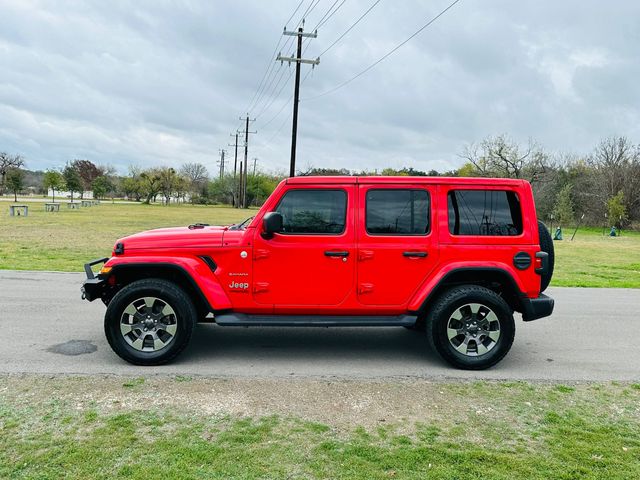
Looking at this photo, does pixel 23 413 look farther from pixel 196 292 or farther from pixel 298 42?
pixel 298 42

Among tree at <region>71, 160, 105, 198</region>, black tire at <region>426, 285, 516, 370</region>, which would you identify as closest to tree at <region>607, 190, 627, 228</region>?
black tire at <region>426, 285, 516, 370</region>

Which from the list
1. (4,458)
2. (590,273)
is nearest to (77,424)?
(4,458)

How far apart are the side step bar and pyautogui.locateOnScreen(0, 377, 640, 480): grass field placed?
0.82 m

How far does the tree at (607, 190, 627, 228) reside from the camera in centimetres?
4312

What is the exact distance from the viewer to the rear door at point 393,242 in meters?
4.85

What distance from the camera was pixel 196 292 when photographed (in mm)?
4906

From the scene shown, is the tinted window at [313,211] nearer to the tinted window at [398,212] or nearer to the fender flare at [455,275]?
the tinted window at [398,212]

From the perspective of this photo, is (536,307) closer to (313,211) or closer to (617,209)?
(313,211)

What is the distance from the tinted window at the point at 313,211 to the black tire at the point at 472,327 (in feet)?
4.34

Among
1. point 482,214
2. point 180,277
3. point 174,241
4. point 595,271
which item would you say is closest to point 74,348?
point 180,277

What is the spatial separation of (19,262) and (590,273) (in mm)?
14759

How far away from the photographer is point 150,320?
4.80 m

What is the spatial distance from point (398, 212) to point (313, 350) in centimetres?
185

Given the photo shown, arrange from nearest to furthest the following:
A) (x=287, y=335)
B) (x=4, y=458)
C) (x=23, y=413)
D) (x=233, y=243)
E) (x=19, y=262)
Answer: (x=4, y=458) → (x=23, y=413) → (x=233, y=243) → (x=287, y=335) → (x=19, y=262)
